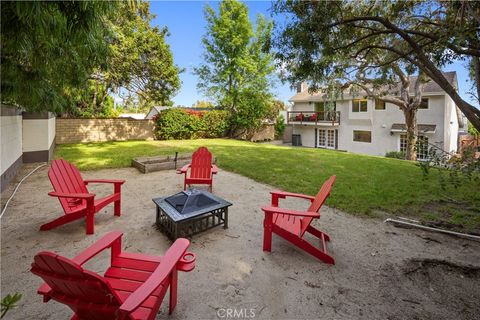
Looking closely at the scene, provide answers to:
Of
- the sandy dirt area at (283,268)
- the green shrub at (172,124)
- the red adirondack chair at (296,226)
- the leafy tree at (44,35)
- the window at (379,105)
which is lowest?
the sandy dirt area at (283,268)

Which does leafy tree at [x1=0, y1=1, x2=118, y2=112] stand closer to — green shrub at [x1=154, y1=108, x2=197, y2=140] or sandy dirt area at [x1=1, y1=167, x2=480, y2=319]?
sandy dirt area at [x1=1, y1=167, x2=480, y2=319]

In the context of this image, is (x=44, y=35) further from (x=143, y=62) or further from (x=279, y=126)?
(x=279, y=126)

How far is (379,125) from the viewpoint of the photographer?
20.8 meters

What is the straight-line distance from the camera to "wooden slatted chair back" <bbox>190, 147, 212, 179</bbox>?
19.5 ft

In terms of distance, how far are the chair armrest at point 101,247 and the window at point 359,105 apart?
22.9 m

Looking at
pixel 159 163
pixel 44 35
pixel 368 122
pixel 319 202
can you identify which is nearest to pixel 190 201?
pixel 319 202

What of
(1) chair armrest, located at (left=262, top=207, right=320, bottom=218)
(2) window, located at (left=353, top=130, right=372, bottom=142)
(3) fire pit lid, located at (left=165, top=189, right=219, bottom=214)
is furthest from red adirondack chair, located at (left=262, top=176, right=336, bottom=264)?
(2) window, located at (left=353, top=130, right=372, bottom=142)

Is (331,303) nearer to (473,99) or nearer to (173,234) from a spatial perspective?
(173,234)

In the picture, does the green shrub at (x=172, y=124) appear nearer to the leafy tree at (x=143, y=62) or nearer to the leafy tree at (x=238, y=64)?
the leafy tree at (x=143, y=62)

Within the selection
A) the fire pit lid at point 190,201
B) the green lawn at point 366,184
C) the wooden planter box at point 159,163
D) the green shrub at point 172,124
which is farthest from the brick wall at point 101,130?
the fire pit lid at point 190,201

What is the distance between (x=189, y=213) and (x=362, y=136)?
22.0 meters

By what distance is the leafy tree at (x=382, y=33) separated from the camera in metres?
3.84

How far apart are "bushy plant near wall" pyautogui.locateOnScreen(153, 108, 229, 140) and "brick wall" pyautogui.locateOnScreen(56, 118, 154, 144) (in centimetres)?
91

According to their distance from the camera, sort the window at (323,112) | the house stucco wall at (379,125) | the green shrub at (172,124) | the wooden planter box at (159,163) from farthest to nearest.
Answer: the window at (323,112), the house stucco wall at (379,125), the green shrub at (172,124), the wooden planter box at (159,163)
